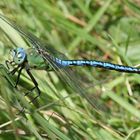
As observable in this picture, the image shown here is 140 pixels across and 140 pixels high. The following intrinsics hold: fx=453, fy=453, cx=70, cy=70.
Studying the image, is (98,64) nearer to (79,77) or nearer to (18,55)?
(79,77)

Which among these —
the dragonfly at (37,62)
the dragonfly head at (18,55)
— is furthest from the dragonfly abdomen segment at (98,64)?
the dragonfly head at (18,55)

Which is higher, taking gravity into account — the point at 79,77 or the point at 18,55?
the point at 18,55

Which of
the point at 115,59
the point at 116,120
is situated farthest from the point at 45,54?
the point at 115,59

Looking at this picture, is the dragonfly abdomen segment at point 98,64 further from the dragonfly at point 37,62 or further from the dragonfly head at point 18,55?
the dragonfly head at point 18,55

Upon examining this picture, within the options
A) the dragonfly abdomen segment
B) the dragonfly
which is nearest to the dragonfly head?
the dragonfly

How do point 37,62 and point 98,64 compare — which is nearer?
point 37,62

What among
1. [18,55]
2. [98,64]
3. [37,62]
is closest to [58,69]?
[37,62]
